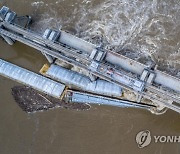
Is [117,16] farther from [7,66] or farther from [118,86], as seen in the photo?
[7,66]

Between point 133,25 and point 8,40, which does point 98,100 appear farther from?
point 8,40

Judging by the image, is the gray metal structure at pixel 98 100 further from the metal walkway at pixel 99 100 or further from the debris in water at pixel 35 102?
the debris in water at pixel 35 102

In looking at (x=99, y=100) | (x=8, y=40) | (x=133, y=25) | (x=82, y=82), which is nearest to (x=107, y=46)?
(x=133, y=25)

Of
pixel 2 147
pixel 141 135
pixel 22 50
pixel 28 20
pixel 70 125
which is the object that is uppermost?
pixel 28 20

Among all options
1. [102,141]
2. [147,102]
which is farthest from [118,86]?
[102,141]

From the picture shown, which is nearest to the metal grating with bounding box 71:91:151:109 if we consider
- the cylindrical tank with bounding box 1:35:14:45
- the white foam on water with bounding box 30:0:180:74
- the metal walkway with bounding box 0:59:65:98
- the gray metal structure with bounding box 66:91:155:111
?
the gray metal structure with bounding box 66:91:155:111
